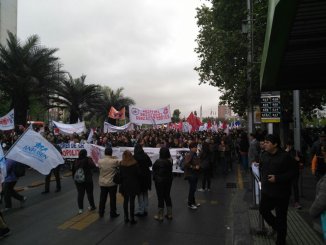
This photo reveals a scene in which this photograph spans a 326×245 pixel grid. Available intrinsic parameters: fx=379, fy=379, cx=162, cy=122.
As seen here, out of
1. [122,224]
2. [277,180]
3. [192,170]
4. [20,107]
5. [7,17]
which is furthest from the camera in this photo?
[7,17]

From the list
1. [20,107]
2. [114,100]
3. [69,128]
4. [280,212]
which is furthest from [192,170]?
[114,100]

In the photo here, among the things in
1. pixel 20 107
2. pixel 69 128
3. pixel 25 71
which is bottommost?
pixel 69 128

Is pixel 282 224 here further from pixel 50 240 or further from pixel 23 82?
pixel 23 82

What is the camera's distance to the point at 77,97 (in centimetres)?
3086

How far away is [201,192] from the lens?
11.6 meters

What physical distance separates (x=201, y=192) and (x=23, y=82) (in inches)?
653

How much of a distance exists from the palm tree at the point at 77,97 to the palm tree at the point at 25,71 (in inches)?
137

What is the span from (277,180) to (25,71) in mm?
21883

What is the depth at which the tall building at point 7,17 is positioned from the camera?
67.9m

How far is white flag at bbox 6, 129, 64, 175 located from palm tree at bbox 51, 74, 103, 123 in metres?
20.1

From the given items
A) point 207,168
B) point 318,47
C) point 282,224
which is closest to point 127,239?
point 282,224

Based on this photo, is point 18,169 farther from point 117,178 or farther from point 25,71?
point 25,71

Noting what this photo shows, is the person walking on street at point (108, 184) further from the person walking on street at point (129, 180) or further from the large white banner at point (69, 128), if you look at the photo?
the large white banner at point (69, 128)

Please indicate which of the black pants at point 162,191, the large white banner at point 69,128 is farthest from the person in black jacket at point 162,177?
the large white banner at point 69,128
